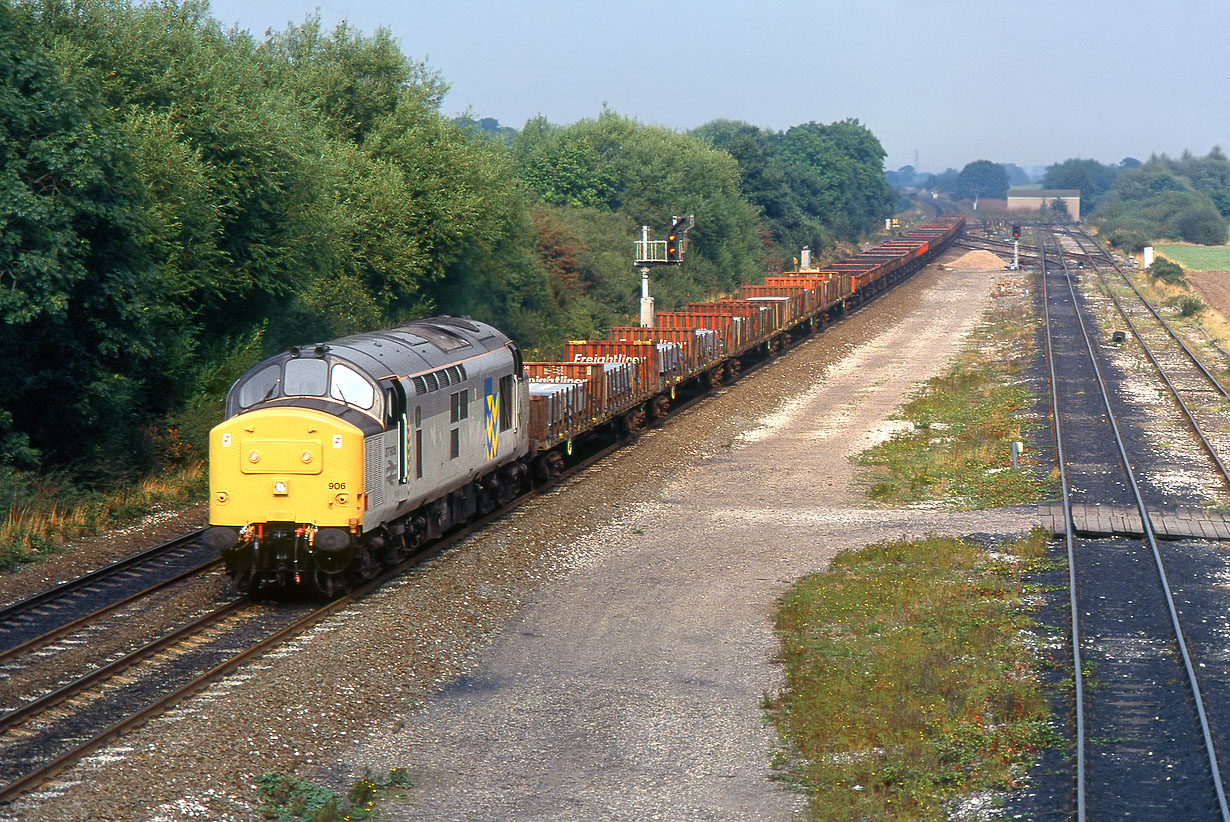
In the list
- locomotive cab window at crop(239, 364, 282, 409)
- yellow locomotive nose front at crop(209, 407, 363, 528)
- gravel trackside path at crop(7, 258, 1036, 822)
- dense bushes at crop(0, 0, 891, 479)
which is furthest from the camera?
dense bushes at crop(0, 0, 891, 479)

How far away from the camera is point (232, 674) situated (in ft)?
50.2

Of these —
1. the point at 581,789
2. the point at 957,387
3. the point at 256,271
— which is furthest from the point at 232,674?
the point at 957,387

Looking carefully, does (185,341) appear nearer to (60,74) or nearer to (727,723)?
(60,74)

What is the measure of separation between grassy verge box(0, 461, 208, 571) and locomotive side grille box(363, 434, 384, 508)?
6.58m

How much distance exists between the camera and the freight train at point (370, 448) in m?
17.5

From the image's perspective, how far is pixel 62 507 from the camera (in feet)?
74.0

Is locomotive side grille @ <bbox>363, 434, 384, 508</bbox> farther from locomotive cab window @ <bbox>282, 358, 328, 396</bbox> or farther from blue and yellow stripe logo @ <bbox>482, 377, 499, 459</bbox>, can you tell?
blue and yellow stripe logo @ <bbox>482, 377, 499, 459</bbox>

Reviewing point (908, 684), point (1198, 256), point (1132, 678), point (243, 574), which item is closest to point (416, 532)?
point (243, 574)

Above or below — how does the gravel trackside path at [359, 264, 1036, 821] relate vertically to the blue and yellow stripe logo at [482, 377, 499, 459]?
below

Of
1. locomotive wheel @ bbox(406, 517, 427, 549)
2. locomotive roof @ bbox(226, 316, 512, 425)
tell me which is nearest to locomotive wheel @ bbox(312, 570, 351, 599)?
locomotive wheel @ bbox(406, 517, 427, 549)

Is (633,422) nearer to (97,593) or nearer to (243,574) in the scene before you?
(243,574)

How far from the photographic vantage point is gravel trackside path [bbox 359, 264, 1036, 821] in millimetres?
12484

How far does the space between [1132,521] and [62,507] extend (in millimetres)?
19465

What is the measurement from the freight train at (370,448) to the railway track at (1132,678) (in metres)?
9.77
